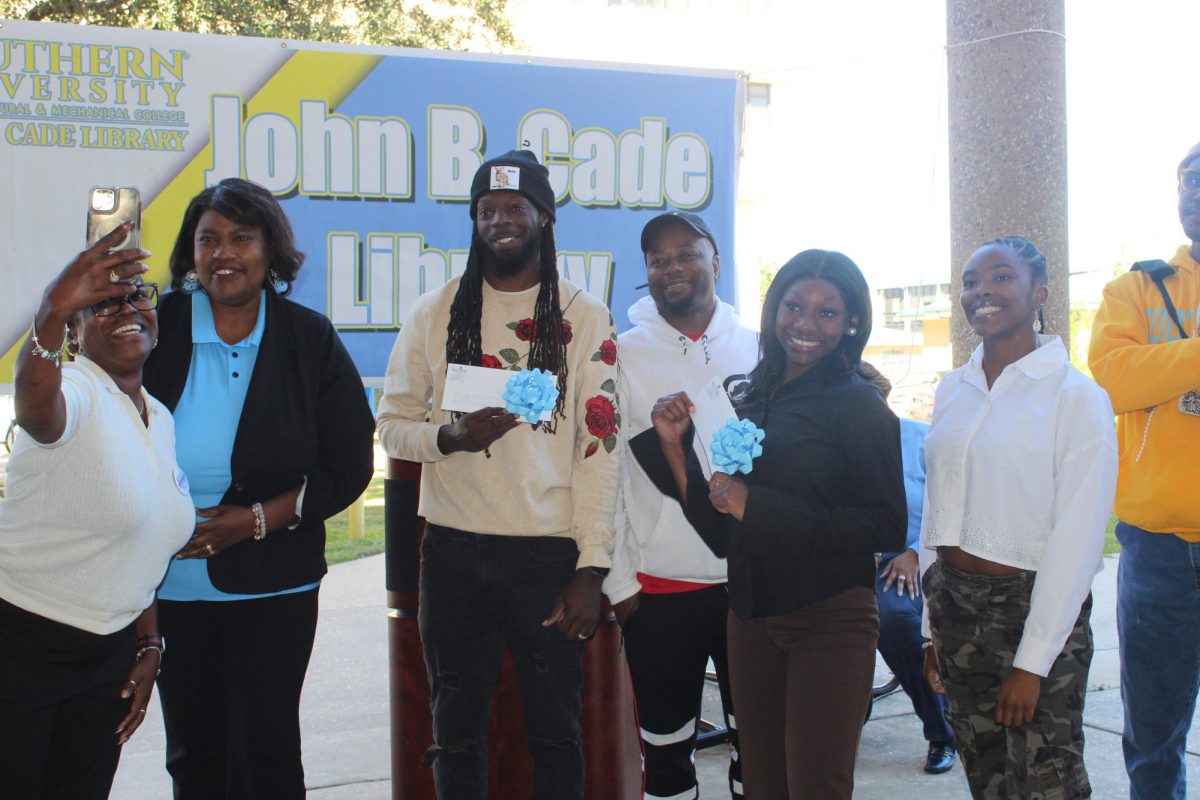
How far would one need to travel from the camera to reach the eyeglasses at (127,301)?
2.35 meters

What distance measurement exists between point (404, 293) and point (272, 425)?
1.61 metres

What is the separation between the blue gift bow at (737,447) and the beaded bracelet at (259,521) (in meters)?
1.20

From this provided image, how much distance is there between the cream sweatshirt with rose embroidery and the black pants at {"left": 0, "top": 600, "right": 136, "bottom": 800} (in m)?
0.94

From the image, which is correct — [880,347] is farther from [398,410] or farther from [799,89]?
[398,410]

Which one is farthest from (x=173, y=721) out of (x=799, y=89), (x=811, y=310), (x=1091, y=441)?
(x=799, y=89)

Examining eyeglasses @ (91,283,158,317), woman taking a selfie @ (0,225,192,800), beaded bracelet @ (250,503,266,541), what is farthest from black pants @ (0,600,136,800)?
eyeglasses @ (91,283,158,317)

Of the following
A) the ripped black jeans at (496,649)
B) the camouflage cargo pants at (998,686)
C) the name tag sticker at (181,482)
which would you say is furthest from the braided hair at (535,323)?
the camouflage cargo pants at (998,686)

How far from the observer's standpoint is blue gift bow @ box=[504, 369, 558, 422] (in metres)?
2.64

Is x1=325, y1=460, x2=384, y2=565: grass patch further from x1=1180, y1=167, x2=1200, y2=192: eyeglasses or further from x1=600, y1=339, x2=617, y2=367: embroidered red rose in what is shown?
x1=1180, y1=167, x2=1200, y2=192: eyeglasses

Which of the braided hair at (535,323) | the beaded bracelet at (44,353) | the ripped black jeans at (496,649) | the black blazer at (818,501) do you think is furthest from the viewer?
the braided hair at (535,323)

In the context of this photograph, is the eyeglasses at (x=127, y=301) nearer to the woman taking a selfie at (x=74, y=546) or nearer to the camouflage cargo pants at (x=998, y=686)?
the woman taking a selfie at (x=74, y=546)

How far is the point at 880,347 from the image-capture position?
27078 millimetres

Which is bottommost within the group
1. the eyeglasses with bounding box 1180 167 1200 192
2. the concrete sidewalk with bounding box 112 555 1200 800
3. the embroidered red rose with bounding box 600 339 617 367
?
the concrete sidewalk with bounding box 112 555 1200 800

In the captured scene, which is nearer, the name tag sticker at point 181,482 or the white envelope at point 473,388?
the name tag sticker at point 181,482
